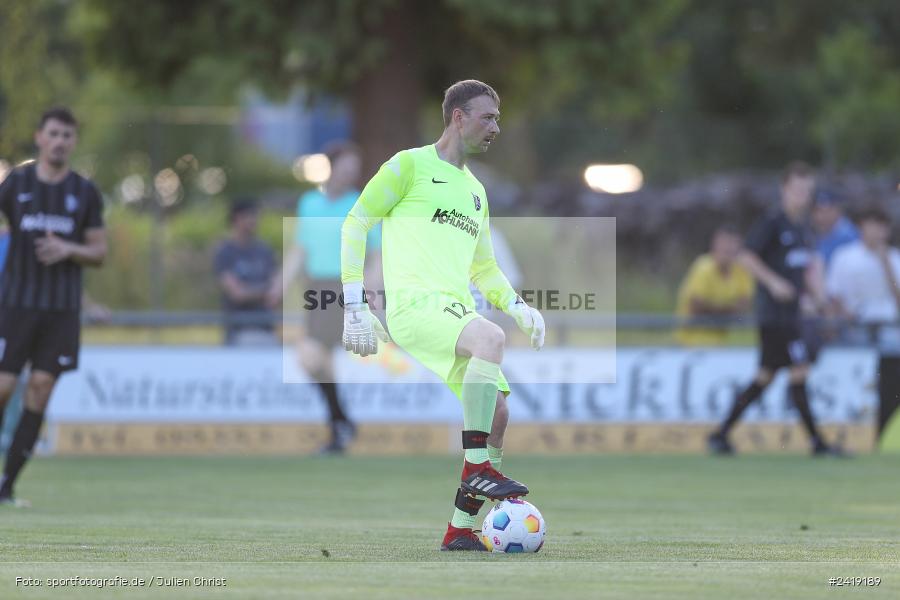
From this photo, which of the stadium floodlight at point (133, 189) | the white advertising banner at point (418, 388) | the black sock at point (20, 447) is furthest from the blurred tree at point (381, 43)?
the black sock at point (20, 447)

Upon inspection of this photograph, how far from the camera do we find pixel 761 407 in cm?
1625

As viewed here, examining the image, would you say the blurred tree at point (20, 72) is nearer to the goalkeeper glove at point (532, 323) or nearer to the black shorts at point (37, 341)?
the black shorts at point (37, 341)

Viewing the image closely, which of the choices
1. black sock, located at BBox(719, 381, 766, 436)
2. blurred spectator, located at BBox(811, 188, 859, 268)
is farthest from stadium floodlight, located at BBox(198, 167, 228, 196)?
black sock, located at BBox(719, 381, 766, 436)

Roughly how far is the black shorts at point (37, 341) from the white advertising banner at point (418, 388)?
5349mm

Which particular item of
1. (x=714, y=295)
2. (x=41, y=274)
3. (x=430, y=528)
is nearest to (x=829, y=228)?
(x=714, y=295)

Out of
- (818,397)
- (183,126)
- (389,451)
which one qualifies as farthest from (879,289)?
(183,126)

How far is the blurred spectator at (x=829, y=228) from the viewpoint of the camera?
16656 millimetres

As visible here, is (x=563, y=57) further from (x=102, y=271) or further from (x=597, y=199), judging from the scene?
(x=597, y=199)

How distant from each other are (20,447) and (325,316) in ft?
17.0

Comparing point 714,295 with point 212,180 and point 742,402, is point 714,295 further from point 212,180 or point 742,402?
point 212,180

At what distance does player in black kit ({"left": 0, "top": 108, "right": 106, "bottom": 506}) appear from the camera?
33.0 ft

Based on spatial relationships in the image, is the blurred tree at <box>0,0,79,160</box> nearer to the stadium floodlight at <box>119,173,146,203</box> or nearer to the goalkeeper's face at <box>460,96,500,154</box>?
the stadium floodlight at <box>119,173,146,203</box>

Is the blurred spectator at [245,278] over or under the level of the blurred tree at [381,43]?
under

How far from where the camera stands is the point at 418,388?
629 inches
